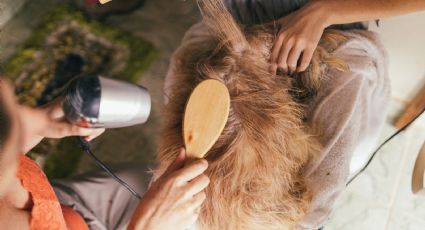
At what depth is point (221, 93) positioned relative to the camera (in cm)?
62

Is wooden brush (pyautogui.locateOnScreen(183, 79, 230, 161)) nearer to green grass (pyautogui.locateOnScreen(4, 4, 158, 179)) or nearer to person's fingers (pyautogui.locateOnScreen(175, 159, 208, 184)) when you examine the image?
person's fingers (pyautogui.locateOnScreen(175, 159, 208, 184))

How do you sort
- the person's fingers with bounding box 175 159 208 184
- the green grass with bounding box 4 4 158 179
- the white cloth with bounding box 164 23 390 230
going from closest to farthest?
the person's fingers with bounding box 175 159 208 184 → the white cloth with bounding box 164 23 390 230 → the green grass with bounding box 4 4 158 179

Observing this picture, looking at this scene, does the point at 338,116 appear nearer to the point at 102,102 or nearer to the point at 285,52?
the point at 285,52

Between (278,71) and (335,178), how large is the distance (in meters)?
0.21

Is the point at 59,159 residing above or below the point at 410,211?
above

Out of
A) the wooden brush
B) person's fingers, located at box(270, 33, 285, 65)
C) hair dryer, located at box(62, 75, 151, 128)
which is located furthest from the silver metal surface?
person's fingers, located at box(270, 33, 285, 65)

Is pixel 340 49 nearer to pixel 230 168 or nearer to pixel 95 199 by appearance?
pixel 230 168

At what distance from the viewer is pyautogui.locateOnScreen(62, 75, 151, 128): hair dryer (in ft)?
2.11

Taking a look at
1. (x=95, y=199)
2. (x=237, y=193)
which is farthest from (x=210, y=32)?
(x=95, y=199)

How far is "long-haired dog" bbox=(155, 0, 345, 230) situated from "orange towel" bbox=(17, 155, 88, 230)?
0.22 m

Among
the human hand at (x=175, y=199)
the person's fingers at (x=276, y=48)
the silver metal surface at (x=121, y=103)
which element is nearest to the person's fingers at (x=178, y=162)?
the human hand at (x=175, y=199)

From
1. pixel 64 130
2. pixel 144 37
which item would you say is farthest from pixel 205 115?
pixel 144 37

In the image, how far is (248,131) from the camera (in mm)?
646

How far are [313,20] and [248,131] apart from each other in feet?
0.78
